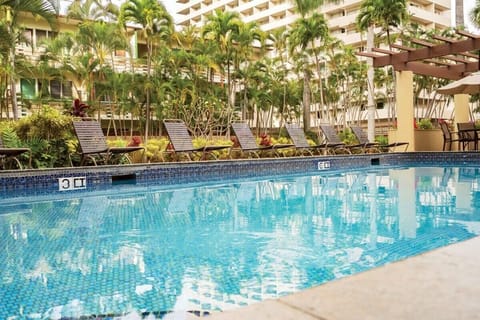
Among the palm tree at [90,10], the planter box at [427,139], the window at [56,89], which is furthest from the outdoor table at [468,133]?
the window at [56,89]

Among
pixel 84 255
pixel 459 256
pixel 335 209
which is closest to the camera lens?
pixel 459 256

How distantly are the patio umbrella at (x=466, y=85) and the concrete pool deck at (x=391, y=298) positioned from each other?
12.1 meters

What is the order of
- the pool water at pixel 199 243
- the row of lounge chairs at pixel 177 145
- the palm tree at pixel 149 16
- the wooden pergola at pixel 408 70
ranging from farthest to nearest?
the palm tree at pixel 149 16 < the wooden pergola at pixel 408 70 < the row of lounge chairs at pixel 177 145 < the pool water at pixel 199 243

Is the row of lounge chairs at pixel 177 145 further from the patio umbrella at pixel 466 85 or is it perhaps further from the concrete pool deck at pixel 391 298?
the concrete pool deck at pixel 391 298

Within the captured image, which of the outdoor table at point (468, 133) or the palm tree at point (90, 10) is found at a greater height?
the palm tree at point (90, 10)

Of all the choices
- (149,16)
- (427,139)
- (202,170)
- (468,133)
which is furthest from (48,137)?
(468,133)

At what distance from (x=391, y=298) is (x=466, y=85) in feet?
43.7

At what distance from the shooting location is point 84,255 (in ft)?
11.1

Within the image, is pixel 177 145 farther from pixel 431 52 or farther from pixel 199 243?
pixel 431 52

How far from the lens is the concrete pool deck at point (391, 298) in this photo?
1322 millimetres

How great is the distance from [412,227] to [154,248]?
2386 mm

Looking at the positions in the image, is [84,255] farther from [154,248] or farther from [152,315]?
[152,315]

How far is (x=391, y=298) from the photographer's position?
1.46 metres

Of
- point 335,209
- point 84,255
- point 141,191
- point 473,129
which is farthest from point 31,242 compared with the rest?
point 473,129
